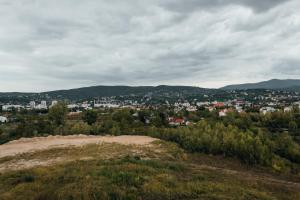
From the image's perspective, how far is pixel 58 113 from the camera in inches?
2744

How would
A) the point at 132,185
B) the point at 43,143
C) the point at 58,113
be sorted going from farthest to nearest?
1. the point at 58,113
2. the point at 43,143
3. the point at 132,185

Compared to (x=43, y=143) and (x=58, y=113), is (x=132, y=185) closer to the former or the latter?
(x=43, y=143)

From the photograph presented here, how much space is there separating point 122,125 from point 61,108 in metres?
17.5

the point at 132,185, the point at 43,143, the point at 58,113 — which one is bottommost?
the point at 43,143

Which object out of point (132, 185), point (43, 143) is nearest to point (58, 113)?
point (43, 143)

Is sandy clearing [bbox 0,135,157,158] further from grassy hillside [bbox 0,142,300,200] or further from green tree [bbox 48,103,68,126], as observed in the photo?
Result: green tree [bbox 48,103,68,126]

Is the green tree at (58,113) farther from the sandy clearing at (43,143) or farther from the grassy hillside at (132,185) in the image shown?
the grassy hillside at (132,185)

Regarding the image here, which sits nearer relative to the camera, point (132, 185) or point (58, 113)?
point (132, 185)

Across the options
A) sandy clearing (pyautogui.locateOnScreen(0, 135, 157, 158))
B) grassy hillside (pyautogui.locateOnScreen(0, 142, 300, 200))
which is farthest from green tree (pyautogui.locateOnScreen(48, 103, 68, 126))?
grassy hillside (pyautogui.locateOnScreen(0, 142, 300, 200))

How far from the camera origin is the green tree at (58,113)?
69.2m

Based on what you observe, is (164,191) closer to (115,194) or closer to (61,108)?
(115,194)

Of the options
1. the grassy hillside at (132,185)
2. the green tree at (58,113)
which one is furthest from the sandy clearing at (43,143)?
the green tree at (58,113)

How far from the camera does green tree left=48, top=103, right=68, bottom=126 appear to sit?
227ft

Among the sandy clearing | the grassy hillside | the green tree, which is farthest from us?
the green tree
